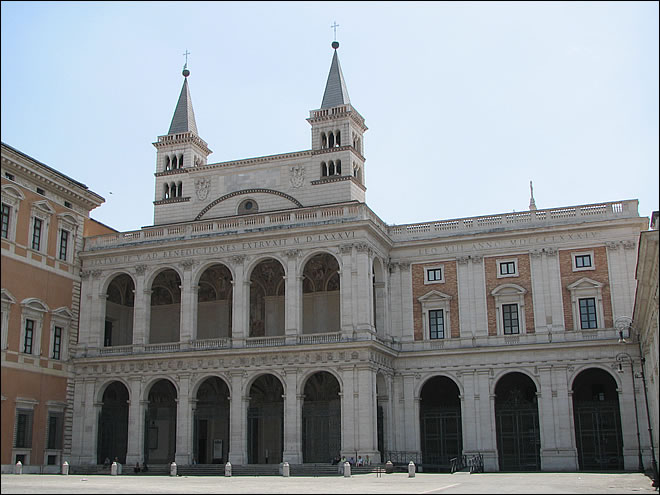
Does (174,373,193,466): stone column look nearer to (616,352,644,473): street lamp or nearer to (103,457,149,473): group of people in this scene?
(103,457,149,473): group of people

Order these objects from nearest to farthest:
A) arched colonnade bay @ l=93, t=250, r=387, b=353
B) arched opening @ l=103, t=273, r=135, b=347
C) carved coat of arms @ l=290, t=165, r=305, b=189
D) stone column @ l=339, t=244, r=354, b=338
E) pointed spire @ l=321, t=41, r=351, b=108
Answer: stone column @ l=339, t=244, r=354, b=338 < arched colonnade bay @ l=93, t=250, r=387, b=353 < arched opening @ l=103, t=273, r=135, b=347 < carved coat of arms @ l=290, t=165, r=305, b=189 < pointed spire @ l=321, t=41, r=351, b=108

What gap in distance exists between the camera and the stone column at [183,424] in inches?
1646

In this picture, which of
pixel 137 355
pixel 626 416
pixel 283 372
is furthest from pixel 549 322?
pixel 137 355

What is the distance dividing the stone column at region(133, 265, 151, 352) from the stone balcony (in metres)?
2.08

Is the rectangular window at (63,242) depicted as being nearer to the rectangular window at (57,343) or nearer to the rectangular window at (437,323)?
the rectangular window at (57,343)

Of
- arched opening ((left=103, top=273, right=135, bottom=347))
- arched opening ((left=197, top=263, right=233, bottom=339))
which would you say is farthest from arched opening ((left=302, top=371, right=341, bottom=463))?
arched opening ((left=103, top=273, right=135, bottom=347))

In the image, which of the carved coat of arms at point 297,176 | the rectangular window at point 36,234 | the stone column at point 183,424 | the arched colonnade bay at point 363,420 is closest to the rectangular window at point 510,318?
the arched colonnade bay at point 363,420

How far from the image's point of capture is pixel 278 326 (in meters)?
46.7

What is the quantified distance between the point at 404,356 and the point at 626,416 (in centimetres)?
1175

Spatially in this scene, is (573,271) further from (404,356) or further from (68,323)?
(68,323)

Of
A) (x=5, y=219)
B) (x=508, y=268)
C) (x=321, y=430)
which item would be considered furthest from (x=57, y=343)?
(x=508, y=268)

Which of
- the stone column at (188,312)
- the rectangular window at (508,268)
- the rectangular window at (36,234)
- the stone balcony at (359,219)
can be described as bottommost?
the stone column at (188,312)

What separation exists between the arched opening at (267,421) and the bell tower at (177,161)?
505 inches

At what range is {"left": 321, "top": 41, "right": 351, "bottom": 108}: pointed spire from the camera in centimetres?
5147
